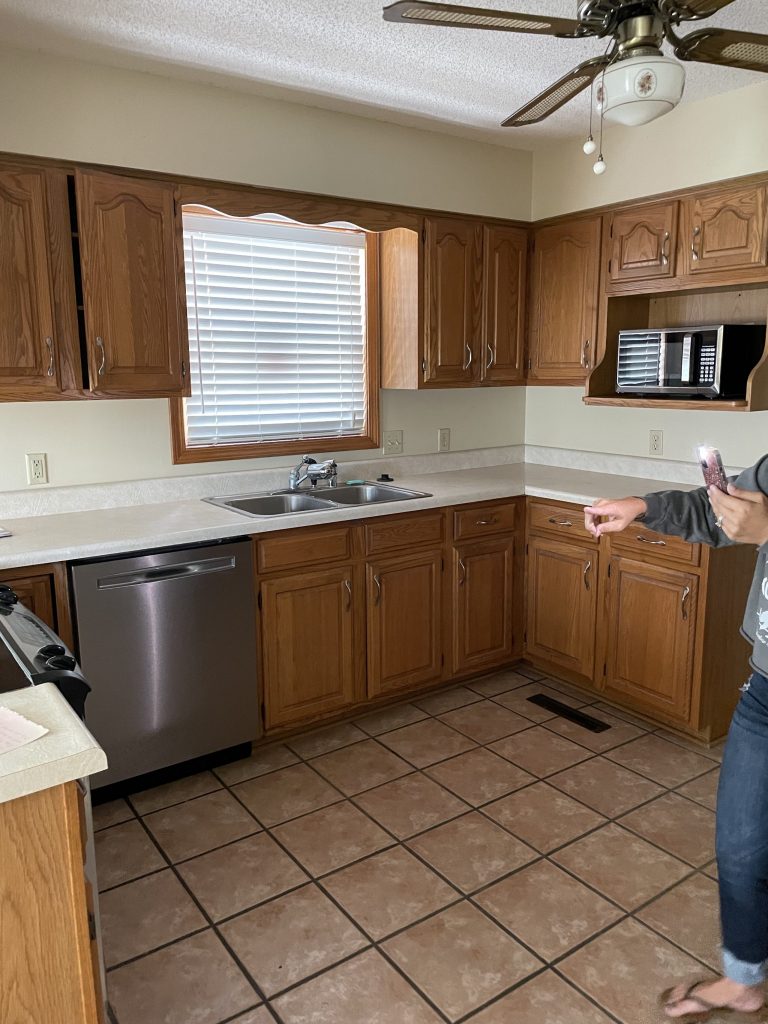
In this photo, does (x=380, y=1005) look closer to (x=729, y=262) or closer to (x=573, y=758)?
(x=573, y=758)

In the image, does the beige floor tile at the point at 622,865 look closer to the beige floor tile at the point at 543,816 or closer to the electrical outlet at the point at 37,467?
the beige floor tile at the point at 543,816

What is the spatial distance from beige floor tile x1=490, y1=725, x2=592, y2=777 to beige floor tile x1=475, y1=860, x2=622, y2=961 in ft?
1.97

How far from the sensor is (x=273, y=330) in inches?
137

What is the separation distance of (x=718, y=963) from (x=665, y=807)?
712 mm

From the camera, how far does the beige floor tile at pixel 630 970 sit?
1.84 metres

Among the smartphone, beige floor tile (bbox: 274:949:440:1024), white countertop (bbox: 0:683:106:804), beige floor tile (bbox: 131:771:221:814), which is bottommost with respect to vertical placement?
beige floor tile (bbox: 274:949:440:1024)

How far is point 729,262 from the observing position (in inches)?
120

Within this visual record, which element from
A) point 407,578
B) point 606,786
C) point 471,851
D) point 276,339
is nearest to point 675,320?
point 407,578

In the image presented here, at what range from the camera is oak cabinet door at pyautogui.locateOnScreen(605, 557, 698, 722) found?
9.97ft

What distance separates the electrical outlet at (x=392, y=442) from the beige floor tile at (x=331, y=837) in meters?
1.77

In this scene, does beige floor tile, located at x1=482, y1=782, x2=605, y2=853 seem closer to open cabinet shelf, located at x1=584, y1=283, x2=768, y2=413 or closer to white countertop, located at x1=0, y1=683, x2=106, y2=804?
Answer: open cabinet shelf, located at x1=584, y1=283, x2=768, y2=413

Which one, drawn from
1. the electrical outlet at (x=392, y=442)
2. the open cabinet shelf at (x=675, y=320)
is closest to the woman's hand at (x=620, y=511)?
the open cabinet shelf at (x=675, y=320)

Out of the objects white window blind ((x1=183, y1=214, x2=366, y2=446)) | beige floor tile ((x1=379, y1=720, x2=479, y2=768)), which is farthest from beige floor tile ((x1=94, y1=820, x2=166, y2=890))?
white window blind ((x1=183, y1=214, x2=366, y2=446))

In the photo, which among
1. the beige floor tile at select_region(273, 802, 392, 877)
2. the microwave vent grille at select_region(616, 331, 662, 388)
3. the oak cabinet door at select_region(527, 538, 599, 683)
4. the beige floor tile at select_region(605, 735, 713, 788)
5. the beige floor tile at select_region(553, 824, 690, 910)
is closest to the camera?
the beige floor tile at select_region(553, 824, 690, 910)
